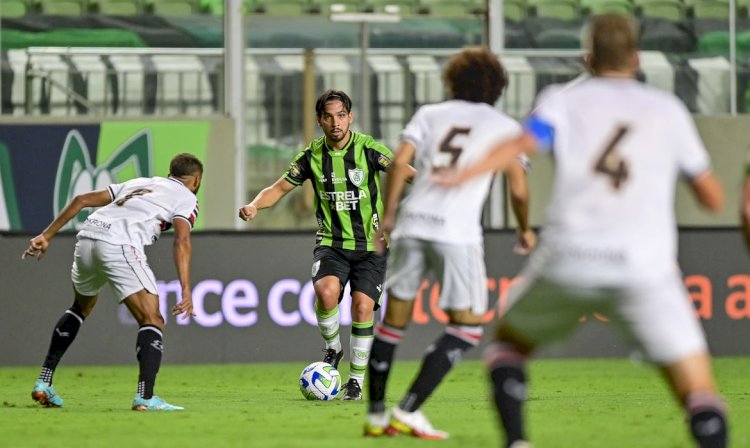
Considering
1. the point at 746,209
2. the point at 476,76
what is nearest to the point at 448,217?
the point at 476,76

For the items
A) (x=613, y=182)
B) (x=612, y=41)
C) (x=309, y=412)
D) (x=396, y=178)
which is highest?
(x=612, y=41)

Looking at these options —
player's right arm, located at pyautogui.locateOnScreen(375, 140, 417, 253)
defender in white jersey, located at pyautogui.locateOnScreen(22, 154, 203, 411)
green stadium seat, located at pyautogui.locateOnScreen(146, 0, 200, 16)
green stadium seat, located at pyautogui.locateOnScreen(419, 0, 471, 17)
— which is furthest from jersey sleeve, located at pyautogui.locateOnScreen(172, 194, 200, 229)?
green stadium seat, located at pyautogui.locateOnScreen(419, 0, 471, 17)

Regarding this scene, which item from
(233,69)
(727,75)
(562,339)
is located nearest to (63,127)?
(233,69)

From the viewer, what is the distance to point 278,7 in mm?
18750

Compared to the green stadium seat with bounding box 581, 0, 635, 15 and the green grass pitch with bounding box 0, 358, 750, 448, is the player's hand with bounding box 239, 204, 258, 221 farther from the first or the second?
the green stadium seat with bounding box 581, 0, 635, 15

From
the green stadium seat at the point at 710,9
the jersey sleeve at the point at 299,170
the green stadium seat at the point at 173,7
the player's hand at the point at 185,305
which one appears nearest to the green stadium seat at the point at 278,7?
the green stadium seat at the point at 173,7

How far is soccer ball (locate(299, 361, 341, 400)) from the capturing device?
1013 cm

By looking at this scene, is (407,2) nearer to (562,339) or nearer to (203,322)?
(203,322)

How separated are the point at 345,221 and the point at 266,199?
1.94 ft

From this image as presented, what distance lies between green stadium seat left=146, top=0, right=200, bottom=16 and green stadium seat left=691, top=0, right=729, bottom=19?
6396mm

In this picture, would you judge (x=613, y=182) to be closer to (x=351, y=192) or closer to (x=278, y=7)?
(x=351, y=192)

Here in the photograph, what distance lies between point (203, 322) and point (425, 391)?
8.21 m

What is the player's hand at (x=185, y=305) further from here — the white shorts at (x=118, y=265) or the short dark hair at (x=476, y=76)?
the short dark hair at (x=476, y=76)

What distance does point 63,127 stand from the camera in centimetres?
1806
